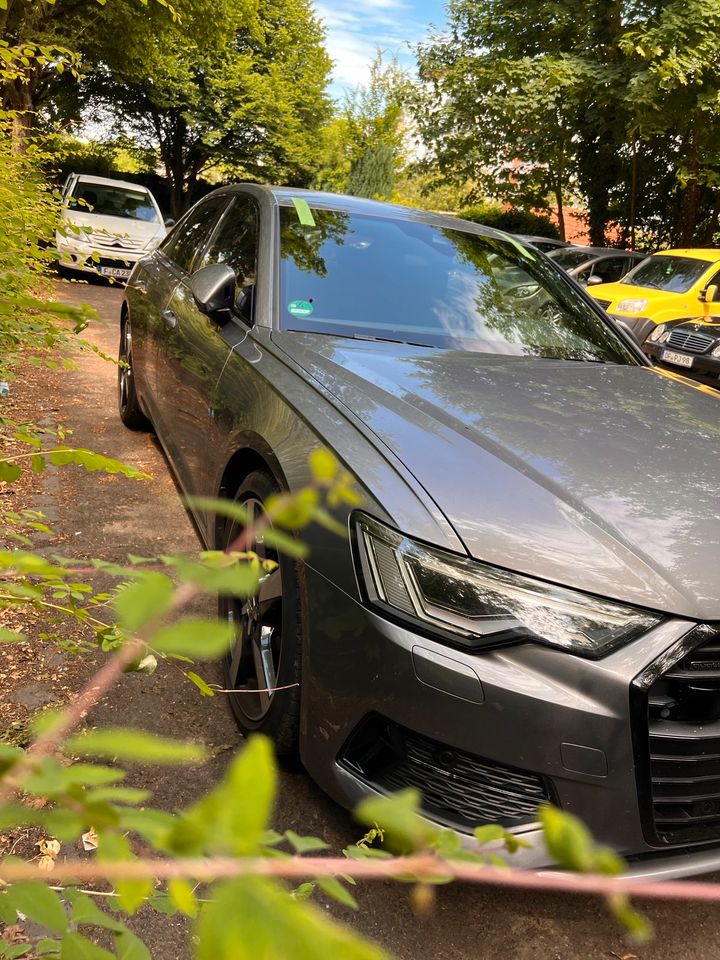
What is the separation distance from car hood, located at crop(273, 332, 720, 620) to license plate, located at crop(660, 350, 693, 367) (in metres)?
7.71

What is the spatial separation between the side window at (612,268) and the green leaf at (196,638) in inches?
587

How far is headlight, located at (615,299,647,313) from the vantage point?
37.4 feet

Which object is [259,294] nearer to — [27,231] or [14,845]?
[27,231]

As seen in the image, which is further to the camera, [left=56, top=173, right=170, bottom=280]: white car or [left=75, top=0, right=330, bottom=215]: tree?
[left=75, top=0, right=330, bottom=215]: tree

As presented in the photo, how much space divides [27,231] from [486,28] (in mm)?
22335

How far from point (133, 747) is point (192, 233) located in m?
4.52

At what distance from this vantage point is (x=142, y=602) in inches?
19.3

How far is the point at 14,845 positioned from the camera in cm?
191

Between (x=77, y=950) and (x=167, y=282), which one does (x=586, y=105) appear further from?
(x=77, y=950)

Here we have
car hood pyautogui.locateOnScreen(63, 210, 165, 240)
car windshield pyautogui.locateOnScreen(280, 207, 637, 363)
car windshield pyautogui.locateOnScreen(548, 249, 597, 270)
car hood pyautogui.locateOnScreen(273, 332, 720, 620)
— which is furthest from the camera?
car windshield pyautogui.locateOnScreen(548, 249, 597, 270)

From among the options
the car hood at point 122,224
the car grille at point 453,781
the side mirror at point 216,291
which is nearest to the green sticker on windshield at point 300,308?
the side mirror at point 216,291

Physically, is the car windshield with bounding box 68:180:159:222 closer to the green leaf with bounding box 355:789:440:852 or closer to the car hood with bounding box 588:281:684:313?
the car hood with bounding box 588:281:684:313

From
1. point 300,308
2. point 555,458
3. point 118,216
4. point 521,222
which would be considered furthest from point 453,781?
point 521,222

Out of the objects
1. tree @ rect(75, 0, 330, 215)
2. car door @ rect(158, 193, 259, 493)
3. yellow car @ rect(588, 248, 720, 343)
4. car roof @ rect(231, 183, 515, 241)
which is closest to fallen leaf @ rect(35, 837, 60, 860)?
car door @ rect(158, 193, 259, 493)
